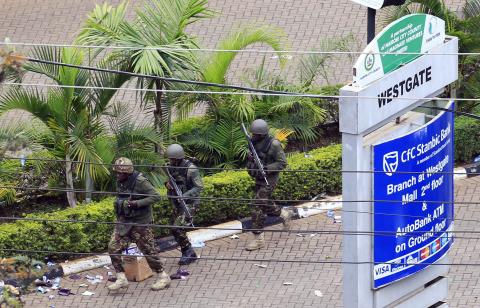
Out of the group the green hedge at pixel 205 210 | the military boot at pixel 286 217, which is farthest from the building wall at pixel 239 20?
the military boot at pixel 286 217

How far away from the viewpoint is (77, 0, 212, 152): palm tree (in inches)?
681

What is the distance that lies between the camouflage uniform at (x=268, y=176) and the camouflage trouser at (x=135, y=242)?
163cm

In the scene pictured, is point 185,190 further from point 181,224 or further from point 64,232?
point 64,232

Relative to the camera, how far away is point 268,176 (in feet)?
55.4

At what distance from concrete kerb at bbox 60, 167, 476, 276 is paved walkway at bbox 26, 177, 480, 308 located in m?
0.10

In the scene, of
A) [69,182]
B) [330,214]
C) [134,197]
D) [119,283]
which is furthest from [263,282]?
[69,182]

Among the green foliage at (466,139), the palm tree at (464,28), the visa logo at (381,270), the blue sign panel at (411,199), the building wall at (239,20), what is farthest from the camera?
the building wall at (239,20)

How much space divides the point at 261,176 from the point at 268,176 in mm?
110

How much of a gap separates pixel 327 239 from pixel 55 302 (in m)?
3.80

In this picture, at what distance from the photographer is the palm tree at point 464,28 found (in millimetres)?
19422

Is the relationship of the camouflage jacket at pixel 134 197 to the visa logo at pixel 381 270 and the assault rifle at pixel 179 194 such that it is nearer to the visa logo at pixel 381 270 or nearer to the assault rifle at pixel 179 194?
the assault rifle at pixel 179 194

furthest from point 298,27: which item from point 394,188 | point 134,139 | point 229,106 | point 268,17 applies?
point 394,188

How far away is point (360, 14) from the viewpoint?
23.9 meters

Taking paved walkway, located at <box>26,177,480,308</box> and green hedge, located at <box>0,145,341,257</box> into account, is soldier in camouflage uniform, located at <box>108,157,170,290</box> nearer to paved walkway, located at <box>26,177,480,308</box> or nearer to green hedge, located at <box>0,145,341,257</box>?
paved walkway, located at <box>26,177,480,308</box>
